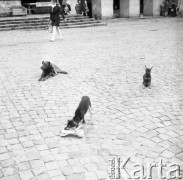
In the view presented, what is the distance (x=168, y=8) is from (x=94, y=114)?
26856 millimetres

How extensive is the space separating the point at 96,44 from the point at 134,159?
1042cm

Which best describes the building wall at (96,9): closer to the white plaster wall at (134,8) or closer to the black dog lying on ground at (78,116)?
the white plaster wall at (134,8)

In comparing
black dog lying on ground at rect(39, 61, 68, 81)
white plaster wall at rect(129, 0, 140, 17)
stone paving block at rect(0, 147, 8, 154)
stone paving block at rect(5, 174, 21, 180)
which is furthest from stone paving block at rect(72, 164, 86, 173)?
Answer: white plaster wall at rect(129, 0, 140, 17)

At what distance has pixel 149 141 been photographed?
4.80 meters

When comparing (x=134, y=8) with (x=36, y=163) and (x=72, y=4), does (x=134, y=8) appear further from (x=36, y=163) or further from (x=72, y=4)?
(x=36, y=163)

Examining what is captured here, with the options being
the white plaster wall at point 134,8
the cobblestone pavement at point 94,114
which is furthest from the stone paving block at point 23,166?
the white plaster wall at point 134,8

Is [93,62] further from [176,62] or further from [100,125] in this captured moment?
[100,125]

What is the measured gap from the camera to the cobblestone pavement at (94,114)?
13.9 feet

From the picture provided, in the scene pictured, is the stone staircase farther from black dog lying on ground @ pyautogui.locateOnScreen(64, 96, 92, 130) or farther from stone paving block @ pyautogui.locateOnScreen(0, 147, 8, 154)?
stone paving block @ pyautogui.locateOnScreen(0, 147, 8, 154)

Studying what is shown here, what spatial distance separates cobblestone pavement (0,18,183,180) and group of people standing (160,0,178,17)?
19.4 meters

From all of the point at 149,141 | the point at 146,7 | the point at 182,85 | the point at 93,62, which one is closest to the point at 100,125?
the point at 149,141

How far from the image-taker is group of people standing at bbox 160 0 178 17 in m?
29.5

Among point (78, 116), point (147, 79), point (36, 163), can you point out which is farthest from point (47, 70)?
point (36, 163)

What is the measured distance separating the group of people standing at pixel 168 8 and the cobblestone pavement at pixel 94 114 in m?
19.4
